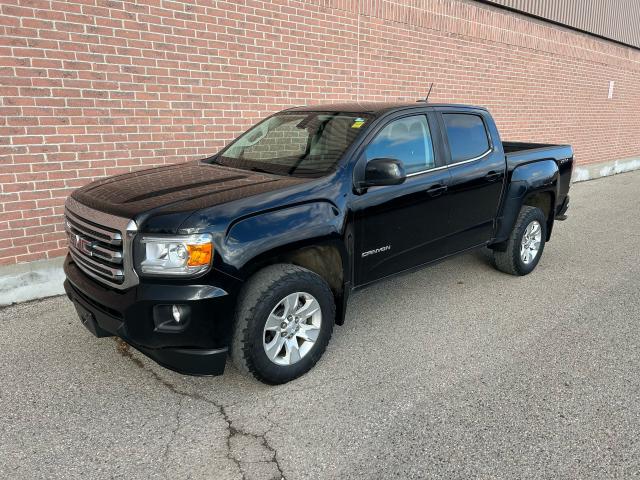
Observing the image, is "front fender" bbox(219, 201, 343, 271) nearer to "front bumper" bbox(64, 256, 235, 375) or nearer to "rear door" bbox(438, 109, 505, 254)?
"front bumper" bbox(64, 256, 235, 375)

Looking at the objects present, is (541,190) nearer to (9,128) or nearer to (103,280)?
(103,280)

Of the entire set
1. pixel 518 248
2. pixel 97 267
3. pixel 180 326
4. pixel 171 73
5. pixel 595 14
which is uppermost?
pixel 595 14

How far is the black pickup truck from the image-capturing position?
270 centimetres

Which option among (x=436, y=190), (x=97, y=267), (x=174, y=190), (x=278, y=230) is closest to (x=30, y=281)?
(x=97, y=267)

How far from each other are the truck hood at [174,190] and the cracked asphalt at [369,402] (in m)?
1.17

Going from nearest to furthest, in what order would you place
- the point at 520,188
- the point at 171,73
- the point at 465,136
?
1. the point at 465,136
2. the point at 520,188
3. the point at 171,73

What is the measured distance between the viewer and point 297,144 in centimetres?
384

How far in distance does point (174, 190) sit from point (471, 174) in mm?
2560

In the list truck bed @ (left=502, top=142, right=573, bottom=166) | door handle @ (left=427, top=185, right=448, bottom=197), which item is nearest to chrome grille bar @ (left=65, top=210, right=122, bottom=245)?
door handle @ (left=427, top=185, right=448, bottom=197)

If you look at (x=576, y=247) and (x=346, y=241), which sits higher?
(x=346, y=241)

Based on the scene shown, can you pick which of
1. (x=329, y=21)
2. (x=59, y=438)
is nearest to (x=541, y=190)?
(x=329, y=21)

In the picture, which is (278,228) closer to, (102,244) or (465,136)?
(102,244)

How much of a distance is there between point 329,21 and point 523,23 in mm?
5902

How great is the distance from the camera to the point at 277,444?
262 cm
